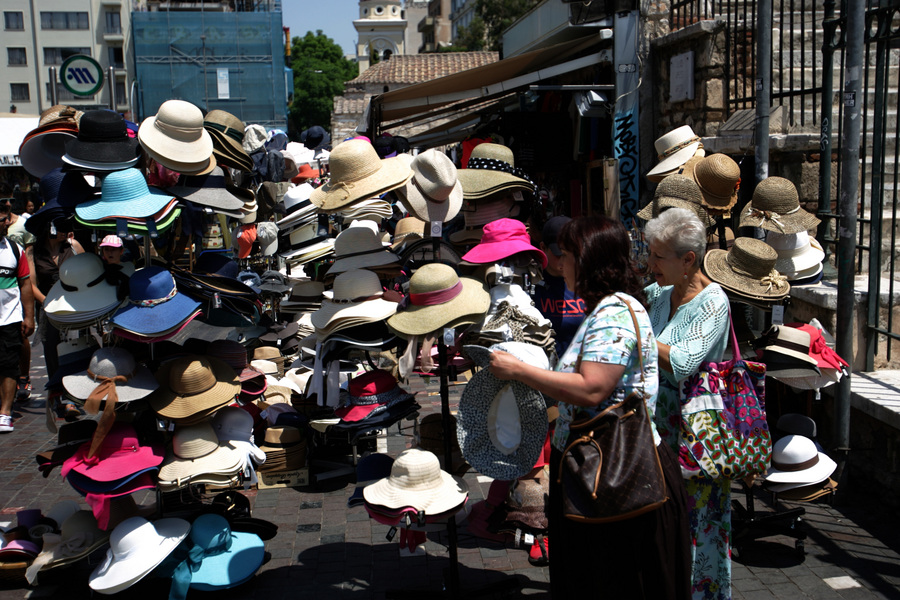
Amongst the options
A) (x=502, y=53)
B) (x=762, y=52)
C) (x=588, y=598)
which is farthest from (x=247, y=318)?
(x=502, y=53)

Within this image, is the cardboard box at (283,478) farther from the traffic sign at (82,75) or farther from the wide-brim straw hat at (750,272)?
the traffic sign at (82,75)

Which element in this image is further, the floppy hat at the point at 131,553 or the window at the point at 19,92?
the window at the point at 19,92

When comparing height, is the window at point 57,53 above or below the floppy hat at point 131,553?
above

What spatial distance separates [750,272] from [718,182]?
0.77 m

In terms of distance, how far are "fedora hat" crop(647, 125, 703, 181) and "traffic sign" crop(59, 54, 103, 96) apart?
6.29 meters

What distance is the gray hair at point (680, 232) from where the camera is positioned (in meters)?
3.21

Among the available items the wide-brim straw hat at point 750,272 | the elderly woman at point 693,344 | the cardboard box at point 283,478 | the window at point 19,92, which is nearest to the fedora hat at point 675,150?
the wide-brim straw hat at point 750,272

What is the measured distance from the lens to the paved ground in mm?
3818

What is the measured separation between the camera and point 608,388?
8.52 ft

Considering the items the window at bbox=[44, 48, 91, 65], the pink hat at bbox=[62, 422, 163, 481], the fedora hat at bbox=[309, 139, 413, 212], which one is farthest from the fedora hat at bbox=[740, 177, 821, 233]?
the window at bbox=[44, 48, 91, 65]

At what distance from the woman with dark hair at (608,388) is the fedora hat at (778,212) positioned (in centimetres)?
201

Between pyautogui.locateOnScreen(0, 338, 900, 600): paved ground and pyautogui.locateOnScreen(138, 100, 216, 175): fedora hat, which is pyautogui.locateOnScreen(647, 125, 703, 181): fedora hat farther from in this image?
pyautogui.locateOnScreen(138, 100, 216, 175): fedora hat

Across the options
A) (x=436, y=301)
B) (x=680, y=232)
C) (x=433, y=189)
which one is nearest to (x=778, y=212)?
(x=680, y=232)

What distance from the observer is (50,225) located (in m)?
3.80
